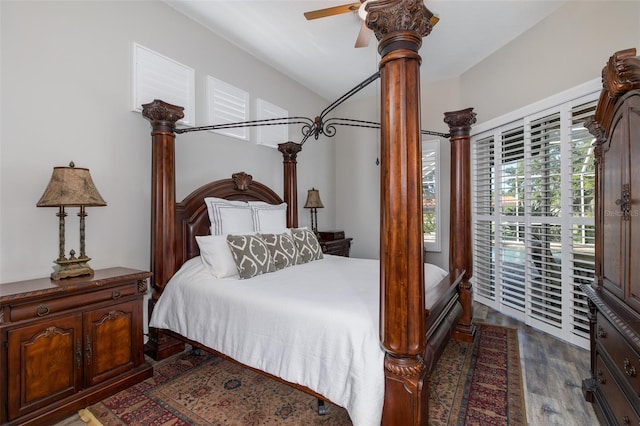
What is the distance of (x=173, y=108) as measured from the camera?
2.58 metres

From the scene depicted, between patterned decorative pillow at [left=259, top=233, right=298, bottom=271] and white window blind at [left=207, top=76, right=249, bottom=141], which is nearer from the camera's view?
patterned decorative pillow at [left=259, top=233, right=298, bottom=271]

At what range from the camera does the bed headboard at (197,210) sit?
283 centimetres

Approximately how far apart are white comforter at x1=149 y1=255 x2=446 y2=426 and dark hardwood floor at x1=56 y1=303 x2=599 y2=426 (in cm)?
89

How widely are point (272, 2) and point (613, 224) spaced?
314 centimetres

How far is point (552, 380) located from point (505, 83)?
3.21 metres

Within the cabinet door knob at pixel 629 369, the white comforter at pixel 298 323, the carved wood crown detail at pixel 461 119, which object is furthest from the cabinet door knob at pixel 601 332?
the carved wood crown detail at pixel 461 119

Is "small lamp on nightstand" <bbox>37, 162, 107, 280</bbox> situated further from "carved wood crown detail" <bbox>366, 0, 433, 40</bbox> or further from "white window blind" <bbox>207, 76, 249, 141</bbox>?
"carved wood crown detail" <bbox>366, 0, 433, 40</bbox>

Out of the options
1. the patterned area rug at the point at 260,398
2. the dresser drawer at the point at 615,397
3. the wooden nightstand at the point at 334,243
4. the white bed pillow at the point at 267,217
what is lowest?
the patterned area rug at the point at 260,398

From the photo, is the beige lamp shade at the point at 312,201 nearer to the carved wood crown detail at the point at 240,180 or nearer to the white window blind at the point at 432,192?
the carved wood crown detail at the point at 240,180

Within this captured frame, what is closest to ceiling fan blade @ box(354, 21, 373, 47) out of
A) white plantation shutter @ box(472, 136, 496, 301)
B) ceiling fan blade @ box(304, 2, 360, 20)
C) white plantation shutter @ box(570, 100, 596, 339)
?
ceiling fan blade @ box(304, 2, 360, 20)

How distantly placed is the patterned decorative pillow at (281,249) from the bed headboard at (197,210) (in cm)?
68

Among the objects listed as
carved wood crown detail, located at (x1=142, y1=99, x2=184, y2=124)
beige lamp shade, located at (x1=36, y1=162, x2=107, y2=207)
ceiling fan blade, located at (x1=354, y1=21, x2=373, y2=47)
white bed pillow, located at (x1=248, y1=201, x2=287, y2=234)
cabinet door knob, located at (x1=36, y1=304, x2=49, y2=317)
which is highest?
ceiling fan blade, located at (x1=354, y1=21, x2=373, y2=47)

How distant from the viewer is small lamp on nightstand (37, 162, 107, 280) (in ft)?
6.24

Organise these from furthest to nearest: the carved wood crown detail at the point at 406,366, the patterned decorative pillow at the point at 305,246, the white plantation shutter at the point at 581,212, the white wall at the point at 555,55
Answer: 1. the patterned decorative pillow at the point at 305,246
2. the white plantation shutter at the point at 581,212
3. the white wall at the point at 555,55
4. the carved wood crown detail at the point at 406,366
